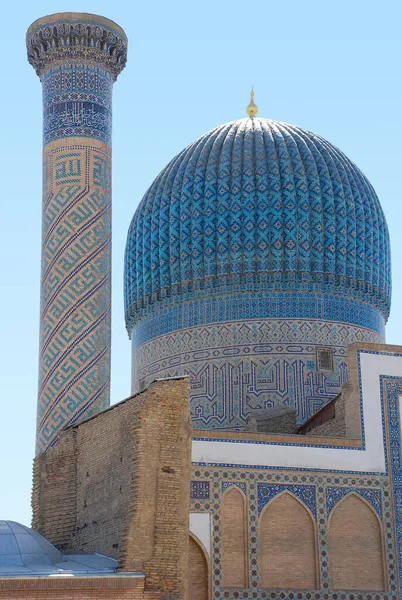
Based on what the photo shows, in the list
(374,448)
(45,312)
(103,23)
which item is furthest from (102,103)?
(374,448)

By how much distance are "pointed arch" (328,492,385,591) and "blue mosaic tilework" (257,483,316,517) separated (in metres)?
0.25

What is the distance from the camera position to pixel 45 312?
11703 millimetres

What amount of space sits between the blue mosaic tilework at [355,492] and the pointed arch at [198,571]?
4.27 ft

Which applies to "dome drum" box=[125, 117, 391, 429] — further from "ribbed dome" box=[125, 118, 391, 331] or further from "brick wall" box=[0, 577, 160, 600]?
"brick wall" box=[0, 577, 160, 600]

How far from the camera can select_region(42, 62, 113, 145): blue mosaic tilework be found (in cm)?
1208

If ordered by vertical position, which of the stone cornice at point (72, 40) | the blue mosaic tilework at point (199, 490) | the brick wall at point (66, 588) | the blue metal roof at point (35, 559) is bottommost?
the brick wall at point (66, 588)

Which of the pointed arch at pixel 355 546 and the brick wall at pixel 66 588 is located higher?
the pointed arch at pixel 355 546

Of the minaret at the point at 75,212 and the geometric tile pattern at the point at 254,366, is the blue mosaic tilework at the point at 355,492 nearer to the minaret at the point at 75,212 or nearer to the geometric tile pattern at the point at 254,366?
the geometric tile pattern at the point at 254,366

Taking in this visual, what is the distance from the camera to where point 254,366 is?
42.7ft

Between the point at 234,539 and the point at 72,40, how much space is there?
527 cm

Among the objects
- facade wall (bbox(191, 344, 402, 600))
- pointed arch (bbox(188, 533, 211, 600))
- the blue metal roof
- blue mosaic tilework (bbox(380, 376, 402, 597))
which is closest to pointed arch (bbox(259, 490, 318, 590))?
facade wall (bbox(191, 344, 402, 600))

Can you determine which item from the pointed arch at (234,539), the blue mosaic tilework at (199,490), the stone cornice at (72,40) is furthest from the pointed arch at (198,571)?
the stone cornice at (72,40)

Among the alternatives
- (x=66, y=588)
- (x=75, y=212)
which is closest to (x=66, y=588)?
(x=66, y=588)

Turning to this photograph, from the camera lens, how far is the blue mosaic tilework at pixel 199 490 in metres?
10.6
